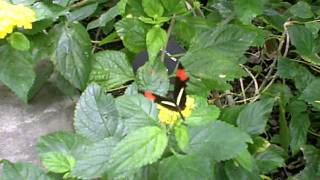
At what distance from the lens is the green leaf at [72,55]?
4.37 ft

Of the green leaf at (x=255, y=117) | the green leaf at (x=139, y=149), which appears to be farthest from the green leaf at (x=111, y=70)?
the green leaf at (x=139, y=149)

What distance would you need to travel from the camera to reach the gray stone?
54.4 inches

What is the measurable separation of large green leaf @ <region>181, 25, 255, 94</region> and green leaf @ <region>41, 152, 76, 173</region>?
284mm

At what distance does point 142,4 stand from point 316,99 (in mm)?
471

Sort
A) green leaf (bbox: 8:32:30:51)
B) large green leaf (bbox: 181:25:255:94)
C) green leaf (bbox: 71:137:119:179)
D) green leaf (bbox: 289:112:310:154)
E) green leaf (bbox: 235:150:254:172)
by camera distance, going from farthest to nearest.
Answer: green leaf (bbox: 289:112:310:154)
green leaf (bbox: 8:32:30:51)
large green leaf (bbox: 181:25:255:94)
green leaf (bbox: 235:150:254:172)
green leaf (bbox: 71:137:119:179)

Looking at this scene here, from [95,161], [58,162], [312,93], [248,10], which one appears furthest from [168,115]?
[312,93]

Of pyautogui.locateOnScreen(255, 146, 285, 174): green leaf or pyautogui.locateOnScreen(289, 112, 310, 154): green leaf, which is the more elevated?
pyautogui.locateOnScreen(255, 146, 285, 174): green leaf

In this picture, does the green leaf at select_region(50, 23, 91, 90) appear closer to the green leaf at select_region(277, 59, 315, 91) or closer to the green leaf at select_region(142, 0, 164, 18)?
the green leaf at select_region(142, 0, 164, 18)

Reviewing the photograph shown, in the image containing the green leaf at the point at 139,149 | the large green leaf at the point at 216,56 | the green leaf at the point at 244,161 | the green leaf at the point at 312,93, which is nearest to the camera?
the green leaf at the point at 139,149

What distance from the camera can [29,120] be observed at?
4.74 feet

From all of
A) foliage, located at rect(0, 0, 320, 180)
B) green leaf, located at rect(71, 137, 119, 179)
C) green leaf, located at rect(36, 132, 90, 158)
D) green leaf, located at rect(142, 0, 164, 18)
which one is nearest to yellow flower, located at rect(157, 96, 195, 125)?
foliage, located at rect(0, 0, 320, 180)

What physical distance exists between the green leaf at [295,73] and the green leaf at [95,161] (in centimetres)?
72

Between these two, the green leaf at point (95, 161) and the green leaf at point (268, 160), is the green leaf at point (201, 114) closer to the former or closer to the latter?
the green leaf at point (95, 161)

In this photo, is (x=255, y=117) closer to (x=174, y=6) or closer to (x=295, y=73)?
(x=174, y=6)
